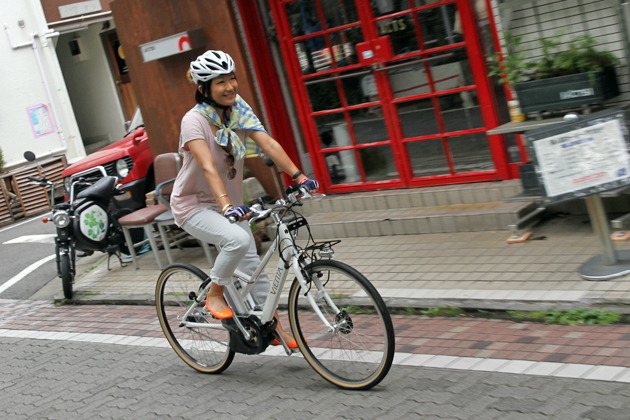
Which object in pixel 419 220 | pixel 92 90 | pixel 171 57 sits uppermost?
pixel 92 90

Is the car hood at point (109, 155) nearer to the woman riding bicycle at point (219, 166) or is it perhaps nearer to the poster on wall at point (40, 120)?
the woman riding bicycle at point (219, 166)

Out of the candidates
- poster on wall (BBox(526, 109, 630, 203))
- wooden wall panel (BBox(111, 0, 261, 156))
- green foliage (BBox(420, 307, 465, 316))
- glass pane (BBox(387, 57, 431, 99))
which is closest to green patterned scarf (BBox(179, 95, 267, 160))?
green foliage (BBox(420, 307, 465, 316))

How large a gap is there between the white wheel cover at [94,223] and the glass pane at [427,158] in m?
4.02

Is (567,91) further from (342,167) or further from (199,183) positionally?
(199,183)

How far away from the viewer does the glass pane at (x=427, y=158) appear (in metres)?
7.92

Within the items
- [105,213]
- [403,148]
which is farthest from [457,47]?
[105,213]

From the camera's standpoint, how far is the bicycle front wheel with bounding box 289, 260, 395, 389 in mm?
4000

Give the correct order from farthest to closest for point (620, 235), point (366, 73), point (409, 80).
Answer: point (366, 73) → point (409, 80) → point (620, 235)

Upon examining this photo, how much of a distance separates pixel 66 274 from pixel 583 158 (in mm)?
5985

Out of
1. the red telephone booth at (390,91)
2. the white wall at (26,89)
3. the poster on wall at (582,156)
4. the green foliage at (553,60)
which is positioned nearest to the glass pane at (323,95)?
the red telephone booth at (390,91)

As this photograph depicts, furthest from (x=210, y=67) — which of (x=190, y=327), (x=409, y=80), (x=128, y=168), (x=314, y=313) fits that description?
(x=128, y=168)

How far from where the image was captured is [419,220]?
749 centimetres

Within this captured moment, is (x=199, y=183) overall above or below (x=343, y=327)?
above

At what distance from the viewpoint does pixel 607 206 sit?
650 centimetres
